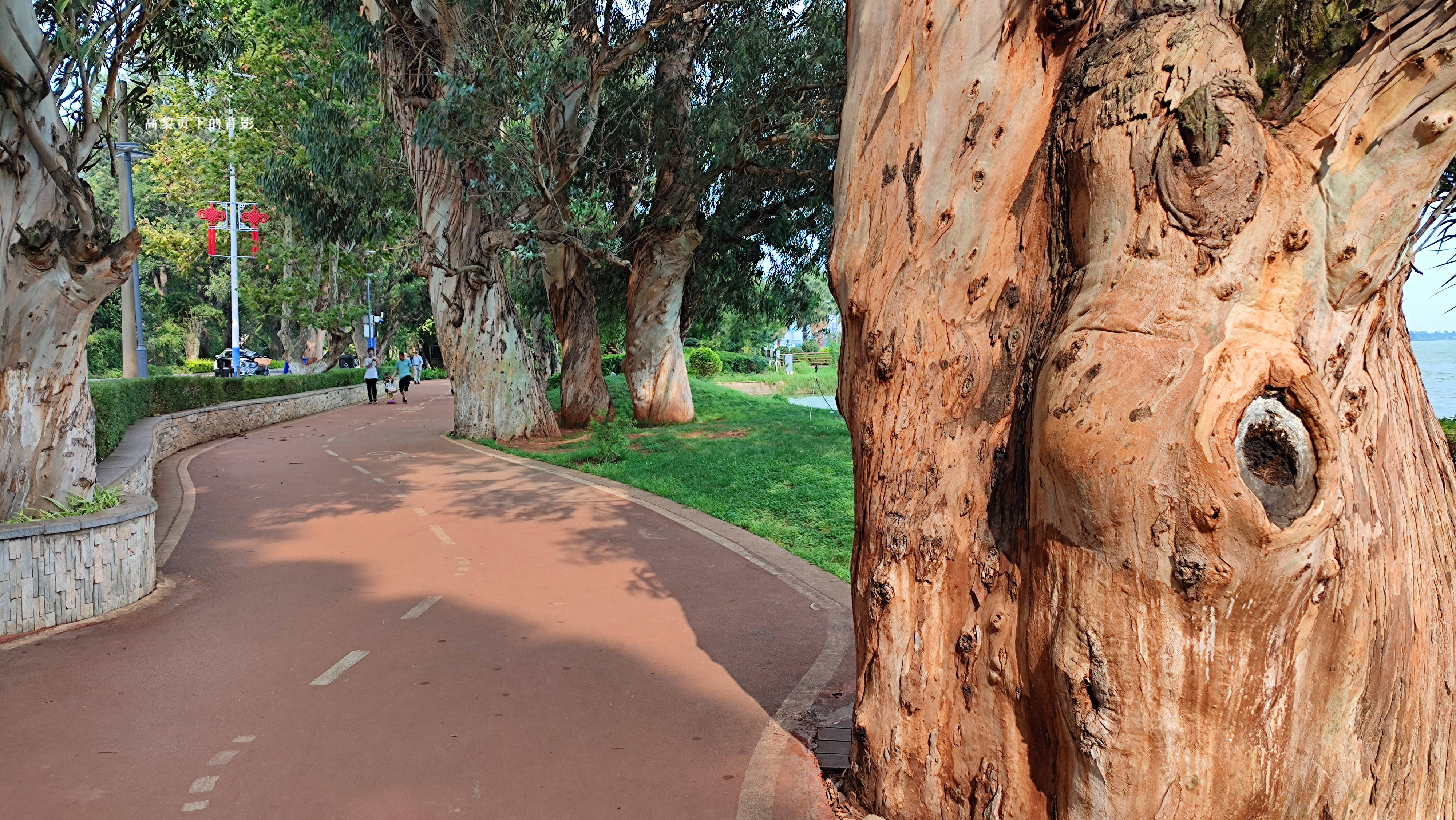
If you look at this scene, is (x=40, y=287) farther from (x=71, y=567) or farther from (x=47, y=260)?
(x=71, y=567)

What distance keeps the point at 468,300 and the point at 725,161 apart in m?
5.63

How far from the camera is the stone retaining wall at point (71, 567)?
673 cm

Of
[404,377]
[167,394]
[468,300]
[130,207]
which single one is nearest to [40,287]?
[468,300]

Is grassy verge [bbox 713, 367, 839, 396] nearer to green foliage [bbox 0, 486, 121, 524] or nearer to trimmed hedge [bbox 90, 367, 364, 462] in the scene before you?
trimmed hedge [bbox 90, 367, 364, 462]

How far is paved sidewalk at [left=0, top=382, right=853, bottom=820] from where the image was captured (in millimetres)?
4438

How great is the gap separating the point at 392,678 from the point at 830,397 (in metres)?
29.6

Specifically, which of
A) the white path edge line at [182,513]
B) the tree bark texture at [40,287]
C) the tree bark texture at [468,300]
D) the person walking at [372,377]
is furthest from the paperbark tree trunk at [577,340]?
the tree bark texture at [40,287]

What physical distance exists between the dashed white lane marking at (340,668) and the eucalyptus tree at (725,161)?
36.3ft

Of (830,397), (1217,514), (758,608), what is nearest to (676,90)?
(758,608)

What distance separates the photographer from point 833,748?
4.84m

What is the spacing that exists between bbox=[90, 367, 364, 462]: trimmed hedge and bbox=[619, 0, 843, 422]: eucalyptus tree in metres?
8.70

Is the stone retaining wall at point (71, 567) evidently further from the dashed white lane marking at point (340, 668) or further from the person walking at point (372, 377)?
the person walking at point (372, 377)

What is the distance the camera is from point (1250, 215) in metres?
2.95

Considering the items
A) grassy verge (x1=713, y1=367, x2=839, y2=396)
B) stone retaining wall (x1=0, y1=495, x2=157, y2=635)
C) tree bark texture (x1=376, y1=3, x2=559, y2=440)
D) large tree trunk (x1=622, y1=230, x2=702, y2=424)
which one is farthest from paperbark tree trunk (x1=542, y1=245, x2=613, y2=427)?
grassy verge (x1=713, y1=367, x2=839, y2=396)
